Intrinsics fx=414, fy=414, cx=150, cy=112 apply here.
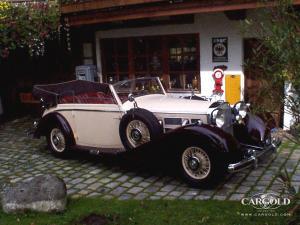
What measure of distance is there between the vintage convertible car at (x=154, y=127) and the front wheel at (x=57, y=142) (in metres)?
0.02

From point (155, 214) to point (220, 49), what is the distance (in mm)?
5274

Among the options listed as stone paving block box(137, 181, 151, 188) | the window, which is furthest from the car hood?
the window

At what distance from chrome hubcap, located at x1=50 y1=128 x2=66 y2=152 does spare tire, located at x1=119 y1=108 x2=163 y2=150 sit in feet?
5.40

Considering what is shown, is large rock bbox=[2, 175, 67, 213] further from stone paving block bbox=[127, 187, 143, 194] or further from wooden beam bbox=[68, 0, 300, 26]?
wooden beam bbox=[68, 0, 300, 26]

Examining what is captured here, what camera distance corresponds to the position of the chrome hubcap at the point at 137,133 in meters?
6.30

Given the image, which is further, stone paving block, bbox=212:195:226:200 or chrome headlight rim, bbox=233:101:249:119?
chrome headlight rim, bbox=233:101:249:119

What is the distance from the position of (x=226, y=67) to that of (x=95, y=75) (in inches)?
145

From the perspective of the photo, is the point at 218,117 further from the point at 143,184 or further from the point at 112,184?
the point at 112,184

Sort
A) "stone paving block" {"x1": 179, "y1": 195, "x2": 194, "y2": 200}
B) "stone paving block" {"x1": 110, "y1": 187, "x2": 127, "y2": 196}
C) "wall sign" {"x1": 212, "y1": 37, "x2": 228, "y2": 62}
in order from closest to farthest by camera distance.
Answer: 1. "stone paving block" {"x1": 179, "y1": 195, "x2": 194, "y2": 200}
2. "stone paving block" {"x1": 110, "y1": 187, "x2": 127, "y2": 196}
3. "wall sign" {"x1": 212, "y1": 37, "x2": 228, "y2": 62}

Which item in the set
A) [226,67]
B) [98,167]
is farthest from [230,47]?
[98,167]

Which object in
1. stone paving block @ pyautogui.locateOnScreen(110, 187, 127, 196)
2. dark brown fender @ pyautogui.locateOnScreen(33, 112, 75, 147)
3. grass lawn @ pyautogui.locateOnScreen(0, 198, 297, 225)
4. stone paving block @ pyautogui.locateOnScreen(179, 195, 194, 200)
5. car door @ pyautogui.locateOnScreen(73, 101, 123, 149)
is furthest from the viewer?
dark brown fender @ pyautogui.locateOnScreen(33, 112, 75, 147)

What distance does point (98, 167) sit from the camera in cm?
712

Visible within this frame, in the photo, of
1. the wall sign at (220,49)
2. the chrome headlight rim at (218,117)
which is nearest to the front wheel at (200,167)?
the chrome headlight rim at (218,117)

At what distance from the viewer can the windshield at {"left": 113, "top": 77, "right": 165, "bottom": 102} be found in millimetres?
6964
